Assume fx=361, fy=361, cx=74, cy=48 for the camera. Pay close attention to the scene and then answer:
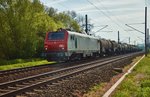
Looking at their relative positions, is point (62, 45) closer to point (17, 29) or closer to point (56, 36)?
point (56, 36)

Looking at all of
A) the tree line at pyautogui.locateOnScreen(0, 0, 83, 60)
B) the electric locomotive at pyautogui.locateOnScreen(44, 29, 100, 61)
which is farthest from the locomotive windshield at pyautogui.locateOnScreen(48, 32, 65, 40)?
the tree line at pyautogui.locateOnScreen(0, 0, 83, 60)

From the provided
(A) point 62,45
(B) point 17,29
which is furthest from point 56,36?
(B) point 17,29

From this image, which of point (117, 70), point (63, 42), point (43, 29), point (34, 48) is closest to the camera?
point (117, 70)

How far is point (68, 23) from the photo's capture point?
89.1 metres

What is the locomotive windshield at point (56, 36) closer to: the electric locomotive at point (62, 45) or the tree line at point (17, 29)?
the electric locomotive at point (62, 45)

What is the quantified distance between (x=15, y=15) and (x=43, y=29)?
9.34 m

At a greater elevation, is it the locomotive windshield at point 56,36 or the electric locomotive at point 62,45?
the locomotive windshield at point 56,36

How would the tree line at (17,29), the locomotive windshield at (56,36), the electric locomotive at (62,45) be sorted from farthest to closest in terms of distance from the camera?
the tree line at (17,29) < the locomotive windshield at (56,36) < the electric locomotive at (62,45)

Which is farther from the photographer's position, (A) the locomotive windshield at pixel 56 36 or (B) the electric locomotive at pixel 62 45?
(A) the locomotive windshield at pixel 56 36

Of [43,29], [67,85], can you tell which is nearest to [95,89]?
[67,85]

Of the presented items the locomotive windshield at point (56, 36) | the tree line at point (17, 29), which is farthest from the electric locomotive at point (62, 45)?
the tree line at point (17, 29)

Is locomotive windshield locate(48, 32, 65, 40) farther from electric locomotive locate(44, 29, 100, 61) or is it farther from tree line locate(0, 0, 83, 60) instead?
tree line locate(0, 0, 83, 60)

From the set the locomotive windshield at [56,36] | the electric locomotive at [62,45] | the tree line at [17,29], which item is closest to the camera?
the electric locomotive at [62,45]

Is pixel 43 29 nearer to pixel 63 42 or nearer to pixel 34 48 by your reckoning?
pixel 34 48
